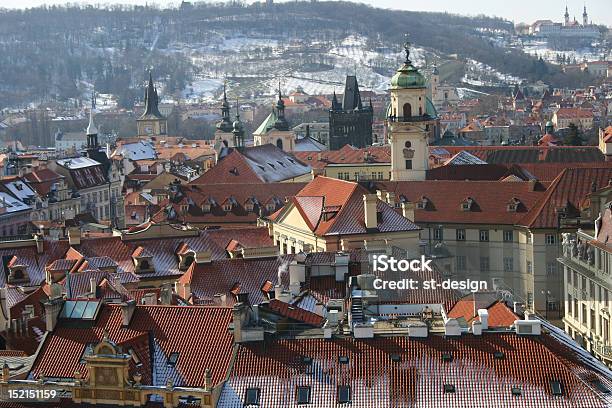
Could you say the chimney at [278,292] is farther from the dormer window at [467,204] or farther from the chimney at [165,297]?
the dormer window at [467,204]

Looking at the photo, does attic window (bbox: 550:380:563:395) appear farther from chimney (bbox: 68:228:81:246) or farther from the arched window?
the arched window

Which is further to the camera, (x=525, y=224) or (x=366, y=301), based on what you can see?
(x=525, y=224)

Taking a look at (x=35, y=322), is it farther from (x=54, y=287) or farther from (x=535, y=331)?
(x=535, y=331)

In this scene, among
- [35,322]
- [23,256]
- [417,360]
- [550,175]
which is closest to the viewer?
[417,360]

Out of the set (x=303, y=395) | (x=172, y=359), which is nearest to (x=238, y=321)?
(x=172, y=359)

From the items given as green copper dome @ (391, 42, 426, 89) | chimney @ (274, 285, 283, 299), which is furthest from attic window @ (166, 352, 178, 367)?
green copper dome @ (391, 42, 426, 89)

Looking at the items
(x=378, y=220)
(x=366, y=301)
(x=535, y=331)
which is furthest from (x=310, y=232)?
(x=535, y=331)

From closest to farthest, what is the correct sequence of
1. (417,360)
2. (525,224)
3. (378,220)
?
1. (417,360)
2. (378,220)
3. (525,224)
